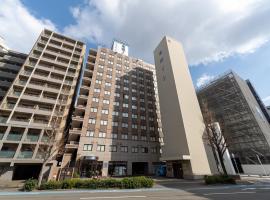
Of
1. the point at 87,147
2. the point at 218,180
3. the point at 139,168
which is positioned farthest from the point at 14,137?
the point at 218,180

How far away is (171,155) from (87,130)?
22084 mm

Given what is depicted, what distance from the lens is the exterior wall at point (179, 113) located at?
31.6m

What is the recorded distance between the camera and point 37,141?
32969mm

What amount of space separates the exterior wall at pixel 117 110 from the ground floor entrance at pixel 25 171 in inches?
414

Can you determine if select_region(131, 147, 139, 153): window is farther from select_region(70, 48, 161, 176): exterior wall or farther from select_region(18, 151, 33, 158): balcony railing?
select_region(18, 151, 33, 158): balcony railing

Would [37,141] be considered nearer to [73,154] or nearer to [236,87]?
[73,154]

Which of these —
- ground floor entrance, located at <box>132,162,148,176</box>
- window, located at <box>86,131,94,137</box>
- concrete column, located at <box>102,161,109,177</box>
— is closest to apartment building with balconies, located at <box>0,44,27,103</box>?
window, located at <box>86,131,94,137</box>

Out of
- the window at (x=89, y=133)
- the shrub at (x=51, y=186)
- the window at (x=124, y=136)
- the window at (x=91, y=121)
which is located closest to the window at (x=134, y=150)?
the window at (x=124, y=136)

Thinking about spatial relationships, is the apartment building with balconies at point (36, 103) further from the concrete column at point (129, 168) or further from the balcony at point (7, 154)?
the concrete column at point (129, 168)

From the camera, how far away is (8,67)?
44406mm

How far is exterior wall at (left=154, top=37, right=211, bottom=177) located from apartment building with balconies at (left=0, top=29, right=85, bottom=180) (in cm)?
2564

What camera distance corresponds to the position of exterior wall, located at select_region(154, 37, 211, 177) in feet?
104

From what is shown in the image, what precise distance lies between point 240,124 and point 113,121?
38.3 m

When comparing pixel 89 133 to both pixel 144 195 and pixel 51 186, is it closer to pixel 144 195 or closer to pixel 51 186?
pixel 51 186
